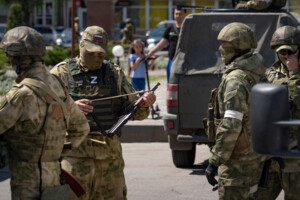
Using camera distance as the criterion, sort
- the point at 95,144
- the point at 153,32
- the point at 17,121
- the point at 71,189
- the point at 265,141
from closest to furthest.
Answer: the point at 265,141
the point at 17,121
the point at 71,189
the point at 95,144
the point at 153,32

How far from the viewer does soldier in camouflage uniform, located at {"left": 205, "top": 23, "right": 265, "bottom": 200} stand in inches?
205

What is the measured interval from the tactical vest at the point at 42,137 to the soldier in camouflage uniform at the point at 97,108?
1.01 meters

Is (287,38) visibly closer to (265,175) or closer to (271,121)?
(265,175)

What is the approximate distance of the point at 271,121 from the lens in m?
3.15

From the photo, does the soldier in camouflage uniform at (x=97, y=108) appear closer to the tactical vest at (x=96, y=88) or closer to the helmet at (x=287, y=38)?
the tactical vest at (x=96, y=88)

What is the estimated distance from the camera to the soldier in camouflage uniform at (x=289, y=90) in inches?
225

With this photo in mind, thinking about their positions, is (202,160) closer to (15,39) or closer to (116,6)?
(15,39)

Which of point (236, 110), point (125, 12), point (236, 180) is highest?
point (236, 110)

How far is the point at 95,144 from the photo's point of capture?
5770 mm

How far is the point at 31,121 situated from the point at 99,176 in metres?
1.41

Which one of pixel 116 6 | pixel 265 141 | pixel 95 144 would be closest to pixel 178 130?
pixel 95 144

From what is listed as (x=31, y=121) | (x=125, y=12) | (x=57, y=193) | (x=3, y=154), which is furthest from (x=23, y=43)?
(x=125, y=12)

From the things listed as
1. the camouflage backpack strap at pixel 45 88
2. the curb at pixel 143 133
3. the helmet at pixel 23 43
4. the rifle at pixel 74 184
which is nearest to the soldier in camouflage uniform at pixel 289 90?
the rifle at pixel 74 184

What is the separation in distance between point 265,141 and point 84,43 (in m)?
2.92
